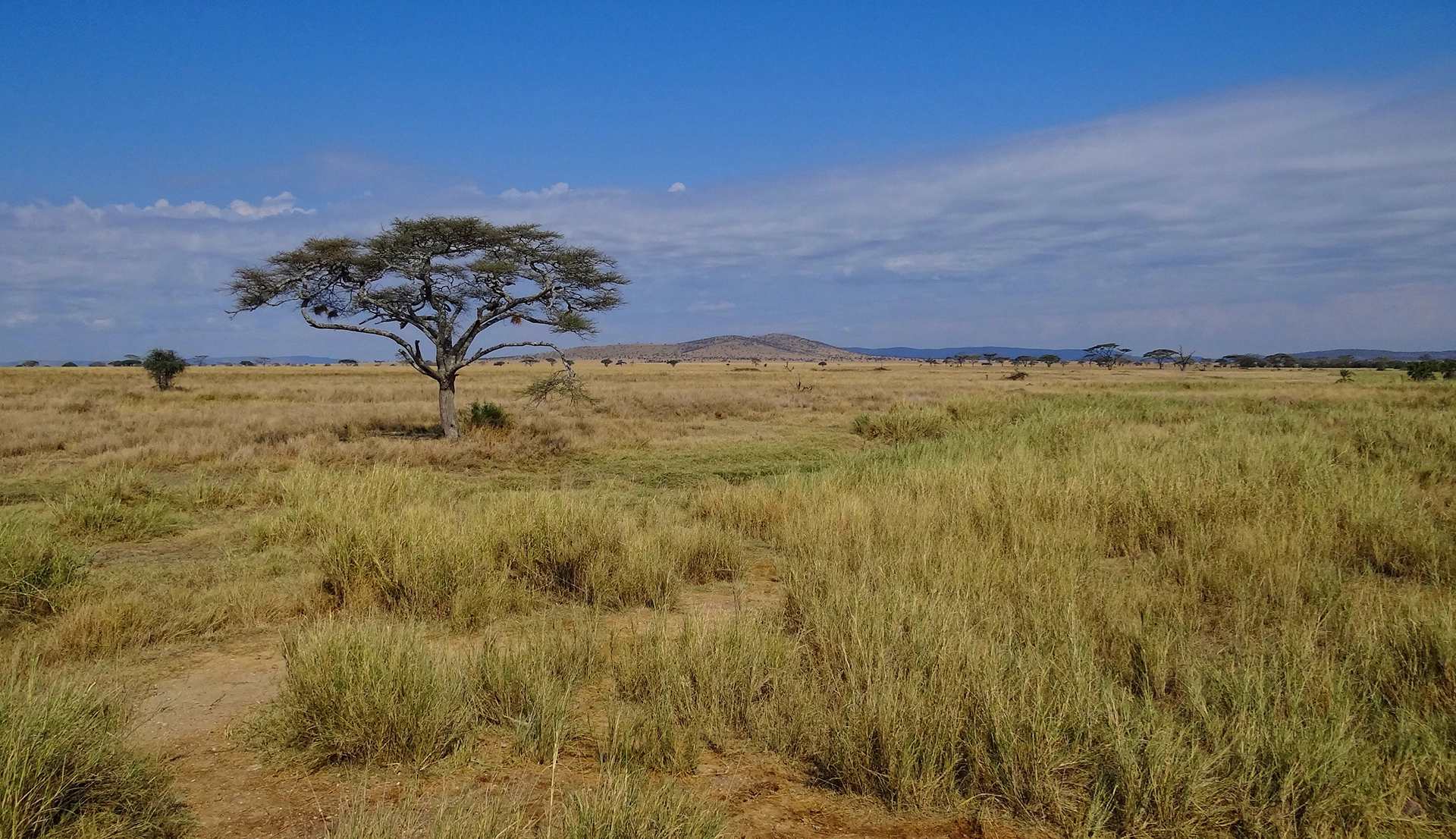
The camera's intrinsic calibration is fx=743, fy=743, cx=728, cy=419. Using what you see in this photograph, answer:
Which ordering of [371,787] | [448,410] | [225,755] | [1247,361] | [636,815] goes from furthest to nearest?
[1247,361] < [448,410] < [225,755] < [371,787] < [636,815]

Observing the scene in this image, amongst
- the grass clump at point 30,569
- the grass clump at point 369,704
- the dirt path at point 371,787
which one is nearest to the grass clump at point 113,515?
the grass clump at point 30,569

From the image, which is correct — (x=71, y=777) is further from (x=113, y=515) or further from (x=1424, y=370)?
(x=1424, y=370)

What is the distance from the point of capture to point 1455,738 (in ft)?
12.4

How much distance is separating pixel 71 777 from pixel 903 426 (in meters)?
21.0

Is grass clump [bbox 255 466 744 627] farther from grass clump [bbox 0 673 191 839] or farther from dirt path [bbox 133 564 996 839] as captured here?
grass clump [bbox 0 673 191 839]

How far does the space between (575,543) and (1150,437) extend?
474 inches

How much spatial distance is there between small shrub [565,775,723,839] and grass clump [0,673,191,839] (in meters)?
1.96

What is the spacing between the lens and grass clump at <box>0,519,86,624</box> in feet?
21.0

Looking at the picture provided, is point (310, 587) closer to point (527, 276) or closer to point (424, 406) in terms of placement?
point (527, 276)

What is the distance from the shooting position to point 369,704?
161 inches

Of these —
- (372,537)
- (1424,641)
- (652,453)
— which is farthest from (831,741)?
(652,453)

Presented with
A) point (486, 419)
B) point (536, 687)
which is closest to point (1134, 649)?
point (536, 687)

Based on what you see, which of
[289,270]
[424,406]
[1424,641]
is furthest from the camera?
[424,406]

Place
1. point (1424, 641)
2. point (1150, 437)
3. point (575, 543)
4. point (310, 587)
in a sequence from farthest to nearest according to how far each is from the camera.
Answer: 1. point (1150, 437)
2. point (575, 543)
3. point (310, 587)
4. point (1424, 641)
